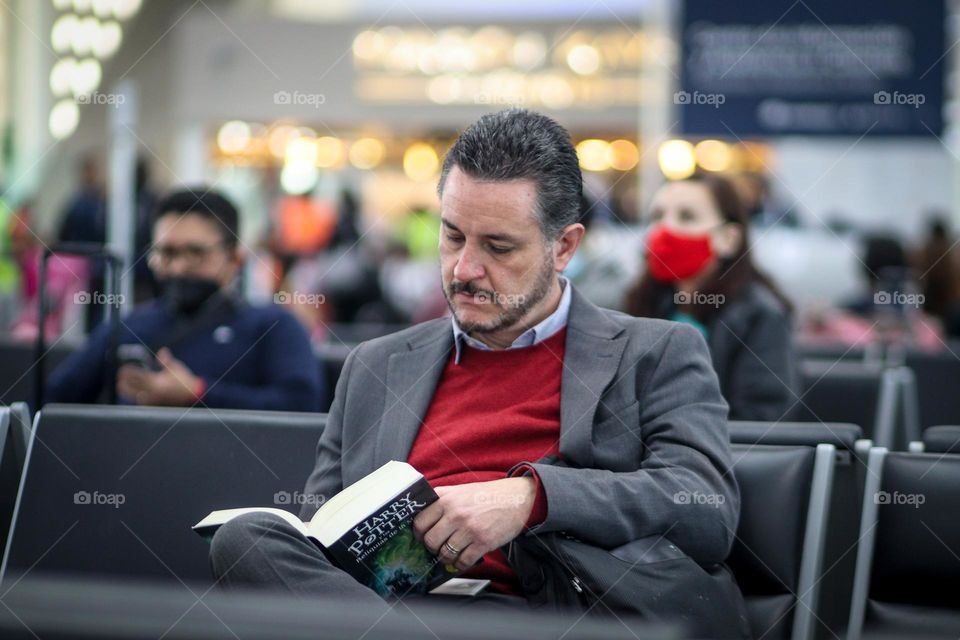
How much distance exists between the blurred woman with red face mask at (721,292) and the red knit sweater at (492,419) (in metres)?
1.37

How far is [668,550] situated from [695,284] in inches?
77.8

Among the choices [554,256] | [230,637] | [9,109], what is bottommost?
[230,637]

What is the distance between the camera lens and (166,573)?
2910 millimetres

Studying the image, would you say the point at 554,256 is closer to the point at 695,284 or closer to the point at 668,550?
the point at 668,550

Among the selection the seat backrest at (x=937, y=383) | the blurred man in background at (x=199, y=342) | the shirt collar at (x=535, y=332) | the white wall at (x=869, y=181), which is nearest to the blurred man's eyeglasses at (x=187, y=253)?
the blurred man in background at (x=199, y=342)

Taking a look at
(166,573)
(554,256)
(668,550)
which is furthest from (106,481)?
Answer: (668,550)

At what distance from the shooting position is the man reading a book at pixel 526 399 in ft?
7.47
